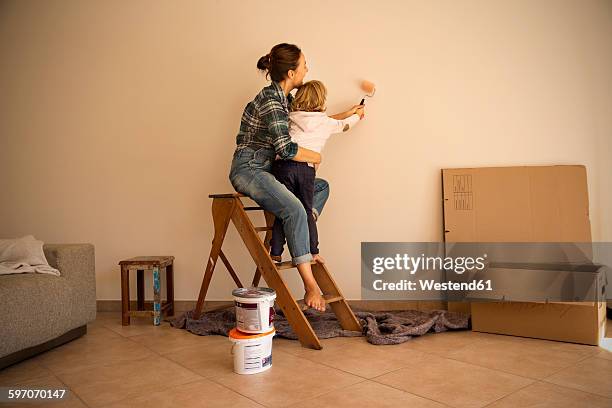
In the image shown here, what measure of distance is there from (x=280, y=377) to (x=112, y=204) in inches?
73.5

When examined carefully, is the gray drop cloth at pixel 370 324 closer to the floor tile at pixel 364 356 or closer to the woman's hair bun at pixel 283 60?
the floor tile at pixel 364 356

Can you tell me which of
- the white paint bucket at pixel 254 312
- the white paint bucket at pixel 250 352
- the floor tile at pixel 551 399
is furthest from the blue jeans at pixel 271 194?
the floor tile at pixel 551 399

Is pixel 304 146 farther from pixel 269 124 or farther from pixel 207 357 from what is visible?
pixel 207 357

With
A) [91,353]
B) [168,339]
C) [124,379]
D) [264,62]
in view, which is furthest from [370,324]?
[264,62]

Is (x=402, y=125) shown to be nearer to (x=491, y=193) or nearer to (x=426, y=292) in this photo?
(x=491, y=193)

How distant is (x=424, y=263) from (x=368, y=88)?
1.08 meters

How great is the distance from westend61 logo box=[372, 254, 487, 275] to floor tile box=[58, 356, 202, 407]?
53.3 inches

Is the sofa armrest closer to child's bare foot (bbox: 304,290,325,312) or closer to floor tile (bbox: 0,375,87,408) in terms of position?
floor tile (bbox: 0,375,87,408)

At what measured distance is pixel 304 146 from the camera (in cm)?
240

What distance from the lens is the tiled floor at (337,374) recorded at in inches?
63.2

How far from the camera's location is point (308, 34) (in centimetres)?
296

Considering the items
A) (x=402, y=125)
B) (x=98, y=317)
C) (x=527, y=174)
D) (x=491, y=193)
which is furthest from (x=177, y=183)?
(x=527, y=174)

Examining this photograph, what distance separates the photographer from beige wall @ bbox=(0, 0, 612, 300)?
8.95ft

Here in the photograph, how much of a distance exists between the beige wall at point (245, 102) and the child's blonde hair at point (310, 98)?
1.63 feet
